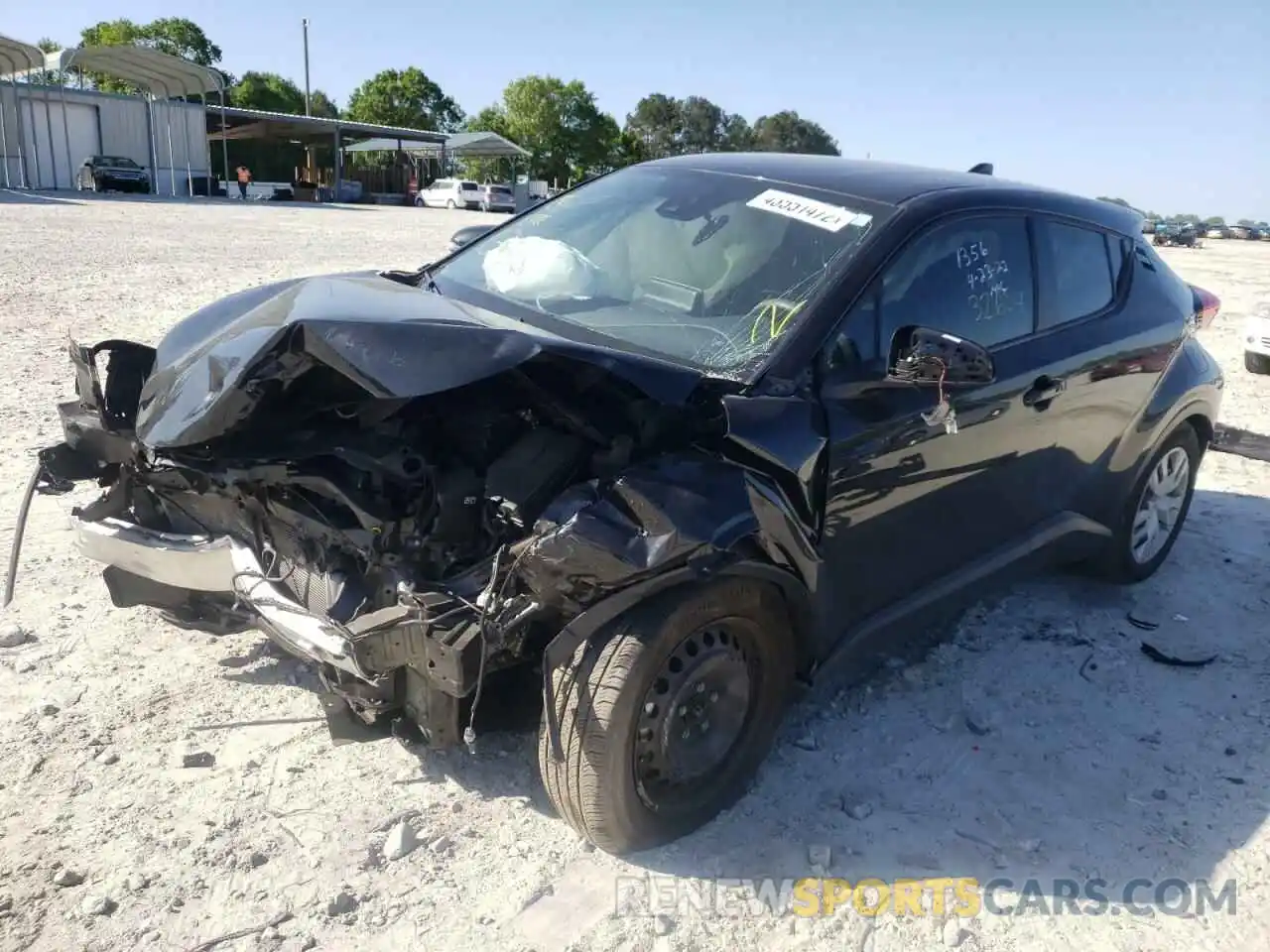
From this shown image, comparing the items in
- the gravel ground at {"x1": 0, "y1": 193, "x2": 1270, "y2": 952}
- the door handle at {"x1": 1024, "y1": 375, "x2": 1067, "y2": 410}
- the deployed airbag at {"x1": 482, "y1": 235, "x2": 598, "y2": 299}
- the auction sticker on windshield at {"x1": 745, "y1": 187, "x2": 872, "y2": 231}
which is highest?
the auction sticker on windshield at {"x1": 745, "y1": 187, "x2": 872, "y2": 231}

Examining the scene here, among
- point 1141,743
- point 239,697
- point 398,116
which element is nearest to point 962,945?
point 1141,743

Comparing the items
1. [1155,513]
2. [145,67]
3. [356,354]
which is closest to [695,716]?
[356,354]

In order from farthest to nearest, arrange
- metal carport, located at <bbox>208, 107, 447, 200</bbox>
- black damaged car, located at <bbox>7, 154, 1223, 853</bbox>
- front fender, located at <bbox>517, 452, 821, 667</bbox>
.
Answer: metal carport, located at <bbox>208, 107, 447, 200</bbox> < black damaged car, located at <bbox>7, 154, 1223, 853</bbox> < front fender, located at <bbox>517, 452, 821, 667</bbox>

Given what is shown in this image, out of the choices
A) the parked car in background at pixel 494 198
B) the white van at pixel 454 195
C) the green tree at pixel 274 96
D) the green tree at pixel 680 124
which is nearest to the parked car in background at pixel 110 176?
the white van at pixel 454 195

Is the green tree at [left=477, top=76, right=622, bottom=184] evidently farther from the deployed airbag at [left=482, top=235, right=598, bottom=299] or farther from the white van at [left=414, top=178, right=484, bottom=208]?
the deployed airbag at [left=482, top=235, right=598, bottom=299]

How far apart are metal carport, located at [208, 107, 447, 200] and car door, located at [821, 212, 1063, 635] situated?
141 ft

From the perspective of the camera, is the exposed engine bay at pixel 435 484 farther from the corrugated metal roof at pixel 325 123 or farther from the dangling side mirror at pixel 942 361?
the corrugated metal roof at pixel 325 123

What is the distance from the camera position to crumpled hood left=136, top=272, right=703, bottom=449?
2.50m

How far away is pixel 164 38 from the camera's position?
74062mm

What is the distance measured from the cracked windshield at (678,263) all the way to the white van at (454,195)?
42.3m

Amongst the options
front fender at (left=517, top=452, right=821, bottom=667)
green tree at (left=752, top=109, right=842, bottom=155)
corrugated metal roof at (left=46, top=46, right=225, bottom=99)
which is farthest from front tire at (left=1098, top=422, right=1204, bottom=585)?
green tree at (left=752, top=109, right=842, bottom=155)

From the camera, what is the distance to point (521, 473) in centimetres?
280

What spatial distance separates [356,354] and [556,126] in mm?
67792

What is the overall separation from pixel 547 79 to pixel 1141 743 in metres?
68.9
